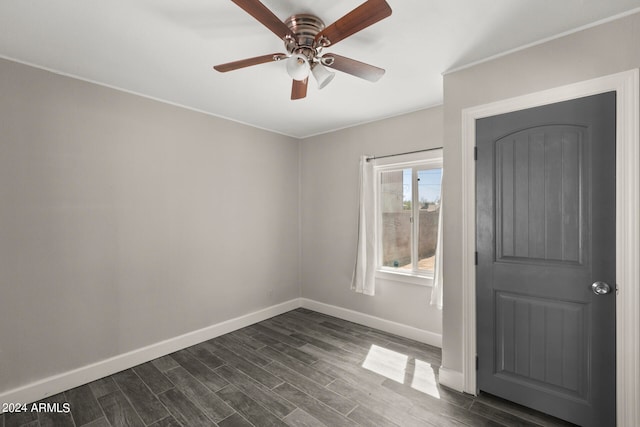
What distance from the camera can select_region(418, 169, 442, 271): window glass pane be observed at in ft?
10.9

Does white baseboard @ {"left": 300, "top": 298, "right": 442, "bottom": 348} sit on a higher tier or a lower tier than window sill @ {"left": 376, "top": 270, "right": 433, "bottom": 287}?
lower

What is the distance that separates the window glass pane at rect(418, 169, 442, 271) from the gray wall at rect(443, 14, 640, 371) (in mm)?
896

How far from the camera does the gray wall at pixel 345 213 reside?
11.0ft

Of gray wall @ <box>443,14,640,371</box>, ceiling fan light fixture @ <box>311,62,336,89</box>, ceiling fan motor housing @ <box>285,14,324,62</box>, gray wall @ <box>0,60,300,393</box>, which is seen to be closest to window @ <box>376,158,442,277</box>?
gray wall @ <box>443,14,640,371</box>

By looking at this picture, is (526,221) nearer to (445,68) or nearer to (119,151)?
(445,68)

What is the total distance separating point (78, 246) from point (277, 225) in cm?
228

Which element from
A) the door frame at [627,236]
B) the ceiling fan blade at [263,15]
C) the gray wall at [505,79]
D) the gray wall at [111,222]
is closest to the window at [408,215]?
the gray wall at [505,79]

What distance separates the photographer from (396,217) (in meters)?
3.68

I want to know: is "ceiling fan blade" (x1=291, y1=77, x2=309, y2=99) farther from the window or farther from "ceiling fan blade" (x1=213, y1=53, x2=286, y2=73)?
the window

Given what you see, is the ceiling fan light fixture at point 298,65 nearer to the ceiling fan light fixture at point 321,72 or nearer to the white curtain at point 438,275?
the ceiling fan light fixture at point 321,72

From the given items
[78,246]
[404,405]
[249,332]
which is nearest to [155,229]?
[78,246]

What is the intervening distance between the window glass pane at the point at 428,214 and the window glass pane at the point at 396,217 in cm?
14

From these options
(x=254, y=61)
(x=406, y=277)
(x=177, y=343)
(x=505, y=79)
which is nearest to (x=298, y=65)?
(x=254, y=61)

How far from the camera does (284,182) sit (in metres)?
4.36
